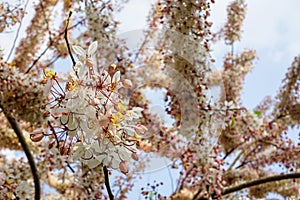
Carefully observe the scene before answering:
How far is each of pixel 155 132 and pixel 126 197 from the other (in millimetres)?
378

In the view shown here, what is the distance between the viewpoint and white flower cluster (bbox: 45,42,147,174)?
721 mm

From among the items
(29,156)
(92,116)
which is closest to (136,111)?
(92,116)

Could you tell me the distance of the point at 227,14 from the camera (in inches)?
131

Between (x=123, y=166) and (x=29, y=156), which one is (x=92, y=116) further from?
(x=29, y=156)

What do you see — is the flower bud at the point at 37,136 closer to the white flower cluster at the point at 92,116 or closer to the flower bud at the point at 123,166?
the white flower cluster at the point at 92,116

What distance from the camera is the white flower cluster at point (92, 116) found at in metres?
0.72

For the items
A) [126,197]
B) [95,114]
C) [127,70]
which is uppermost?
[127,70]

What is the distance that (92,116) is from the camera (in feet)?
2.36

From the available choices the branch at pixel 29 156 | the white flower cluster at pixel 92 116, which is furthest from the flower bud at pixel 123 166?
the branch at pixel 29 156

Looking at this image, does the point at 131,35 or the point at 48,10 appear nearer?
the point at 131,35

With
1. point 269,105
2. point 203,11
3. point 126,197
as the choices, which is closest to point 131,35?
point 203,11

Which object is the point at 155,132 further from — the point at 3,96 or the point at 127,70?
the point at 3,96

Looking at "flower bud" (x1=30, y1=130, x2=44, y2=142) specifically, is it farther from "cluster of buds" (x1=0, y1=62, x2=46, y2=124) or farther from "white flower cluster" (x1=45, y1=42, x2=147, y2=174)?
"cluster of buds" (x1=0, y1=62, x2=46, y2=124)

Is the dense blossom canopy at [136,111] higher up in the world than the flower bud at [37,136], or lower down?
higher up
